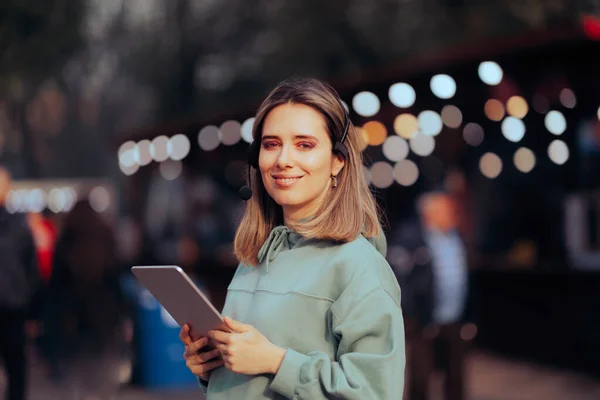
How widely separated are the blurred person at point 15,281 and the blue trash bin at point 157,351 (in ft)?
8.07

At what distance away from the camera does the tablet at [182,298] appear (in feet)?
7.95

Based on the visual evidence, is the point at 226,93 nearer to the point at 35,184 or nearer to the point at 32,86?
the point at 32,86

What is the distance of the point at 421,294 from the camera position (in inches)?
285

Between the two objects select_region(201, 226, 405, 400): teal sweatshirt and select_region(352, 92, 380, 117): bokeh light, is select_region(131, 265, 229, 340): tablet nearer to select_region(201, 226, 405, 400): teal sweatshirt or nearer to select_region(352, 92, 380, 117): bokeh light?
select_region(201, 226, 405, 400): teal sweatshirt

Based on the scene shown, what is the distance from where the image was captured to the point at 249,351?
7.81ft


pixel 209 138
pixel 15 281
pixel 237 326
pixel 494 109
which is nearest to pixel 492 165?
pixel 494 109

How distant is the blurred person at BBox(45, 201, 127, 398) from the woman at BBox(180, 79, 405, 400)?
448cm

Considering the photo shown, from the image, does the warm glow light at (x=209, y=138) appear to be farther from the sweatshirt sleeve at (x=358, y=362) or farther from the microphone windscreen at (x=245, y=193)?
the sweatshirt sleeve at (x=358, y=362)

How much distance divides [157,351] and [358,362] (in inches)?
298

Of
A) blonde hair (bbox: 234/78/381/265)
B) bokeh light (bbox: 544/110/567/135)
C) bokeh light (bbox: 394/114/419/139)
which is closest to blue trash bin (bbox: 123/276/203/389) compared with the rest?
bokeh light (bbox: 394/114/419/139)

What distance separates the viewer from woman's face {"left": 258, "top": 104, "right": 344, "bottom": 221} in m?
2.58

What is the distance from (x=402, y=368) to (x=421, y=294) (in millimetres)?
4874

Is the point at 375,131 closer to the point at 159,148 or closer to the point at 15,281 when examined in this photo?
the point at 159,148

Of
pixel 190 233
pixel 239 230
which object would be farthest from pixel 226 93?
pixel 239 230
